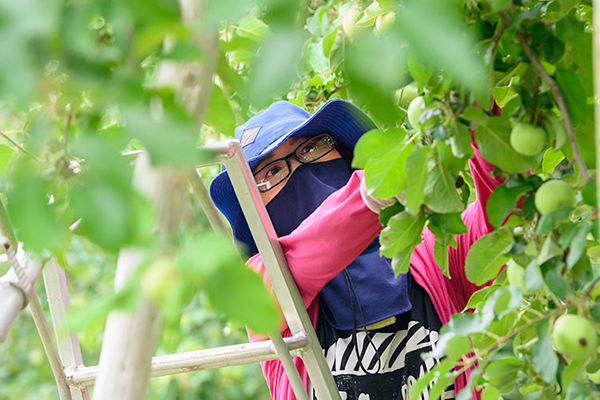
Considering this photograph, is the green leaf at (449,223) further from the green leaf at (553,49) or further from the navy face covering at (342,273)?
the navy face covering at (342,273)

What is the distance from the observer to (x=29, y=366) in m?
5.70

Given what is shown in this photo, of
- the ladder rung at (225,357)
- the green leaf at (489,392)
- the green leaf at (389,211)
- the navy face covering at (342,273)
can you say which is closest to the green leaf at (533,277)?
the green leaf at (489,392)

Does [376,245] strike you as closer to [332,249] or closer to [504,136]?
[332,249]

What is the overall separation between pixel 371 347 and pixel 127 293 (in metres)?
0.93

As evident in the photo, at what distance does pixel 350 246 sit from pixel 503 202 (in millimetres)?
381

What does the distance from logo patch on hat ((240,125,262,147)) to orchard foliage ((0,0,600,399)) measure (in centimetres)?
32

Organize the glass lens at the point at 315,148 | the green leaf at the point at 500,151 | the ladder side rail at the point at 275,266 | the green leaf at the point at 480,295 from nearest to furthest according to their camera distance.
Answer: the green leaf at the point at 500,151
the green leaf at the point at 480,295
the ladder side rail at the point at 275,266
the glass lens at the point at 315,148

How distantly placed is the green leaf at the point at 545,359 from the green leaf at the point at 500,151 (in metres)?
0.16

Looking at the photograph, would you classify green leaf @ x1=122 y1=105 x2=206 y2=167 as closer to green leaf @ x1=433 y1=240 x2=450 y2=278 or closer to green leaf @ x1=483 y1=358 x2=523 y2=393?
green leaf @ x1=483 y1=358 x2=523 y2=393

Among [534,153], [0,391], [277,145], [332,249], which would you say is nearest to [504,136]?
[534,153]

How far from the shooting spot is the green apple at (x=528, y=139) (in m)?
0.65

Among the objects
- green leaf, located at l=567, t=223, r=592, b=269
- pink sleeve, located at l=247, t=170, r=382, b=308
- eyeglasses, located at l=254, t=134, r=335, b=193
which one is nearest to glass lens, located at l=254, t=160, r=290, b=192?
eyeglasses, located at l=254, t=134, r=335, b=193

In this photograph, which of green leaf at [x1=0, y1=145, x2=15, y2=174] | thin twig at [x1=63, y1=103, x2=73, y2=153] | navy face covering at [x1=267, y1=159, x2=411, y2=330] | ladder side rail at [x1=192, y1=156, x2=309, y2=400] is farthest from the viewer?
navy face covering at [x1=267, y1=159, x2=411, y2=330]

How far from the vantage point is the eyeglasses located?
4.39ft
